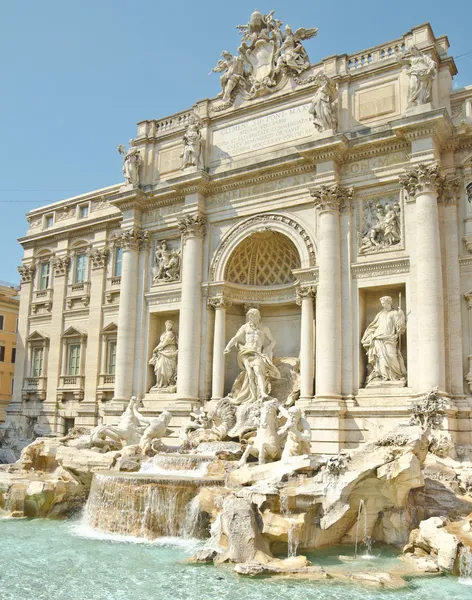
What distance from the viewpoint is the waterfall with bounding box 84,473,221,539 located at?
13.8m

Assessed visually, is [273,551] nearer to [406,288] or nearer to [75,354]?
[406,288]

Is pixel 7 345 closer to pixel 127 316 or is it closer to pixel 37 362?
pixel 37 362

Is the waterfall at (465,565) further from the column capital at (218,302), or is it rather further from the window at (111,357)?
the window at (111,357)

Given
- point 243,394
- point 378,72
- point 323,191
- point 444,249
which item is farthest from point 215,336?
point 378,72

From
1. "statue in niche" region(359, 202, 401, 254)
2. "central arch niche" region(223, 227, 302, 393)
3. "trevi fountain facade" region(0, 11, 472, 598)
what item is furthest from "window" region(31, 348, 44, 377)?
"statue in niche" region(359, 202, 401, 254)

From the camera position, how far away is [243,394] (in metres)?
21.0

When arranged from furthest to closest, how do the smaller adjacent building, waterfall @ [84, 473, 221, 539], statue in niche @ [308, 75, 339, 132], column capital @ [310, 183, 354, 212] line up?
the smaller adjacent building, statue in niche @ [308, 75, 339, 132], column capital @ [310, 183, 354, 212], waterfall @ [84, 473, 221, 539]

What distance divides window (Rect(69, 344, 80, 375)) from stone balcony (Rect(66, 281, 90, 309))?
185cm

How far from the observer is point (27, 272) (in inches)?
1201

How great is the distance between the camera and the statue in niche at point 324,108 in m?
20.5

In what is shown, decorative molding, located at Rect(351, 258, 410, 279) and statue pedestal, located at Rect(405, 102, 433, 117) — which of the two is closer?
statue pedestal, located at Rect(405, 102, 433, 117)

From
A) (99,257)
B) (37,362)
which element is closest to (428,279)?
(99,257)

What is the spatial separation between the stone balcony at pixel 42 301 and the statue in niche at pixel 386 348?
53.3 feet

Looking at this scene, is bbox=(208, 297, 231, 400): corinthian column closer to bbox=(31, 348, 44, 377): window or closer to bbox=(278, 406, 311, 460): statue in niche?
bbox=(278, 406, 311, 460): statue in niche
